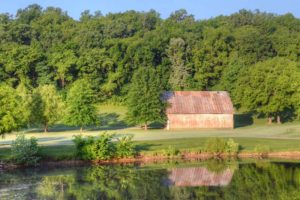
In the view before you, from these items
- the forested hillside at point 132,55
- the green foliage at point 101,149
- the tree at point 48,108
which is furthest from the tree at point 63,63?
the green foliage at point 101,149

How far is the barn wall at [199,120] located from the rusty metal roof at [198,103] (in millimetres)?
641

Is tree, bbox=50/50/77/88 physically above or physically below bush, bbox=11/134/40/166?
above

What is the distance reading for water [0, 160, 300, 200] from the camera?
3959 cm

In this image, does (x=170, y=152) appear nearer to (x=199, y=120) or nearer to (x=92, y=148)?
(x=92, y=148)

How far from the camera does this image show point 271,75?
9494 cm

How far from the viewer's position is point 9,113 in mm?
59531

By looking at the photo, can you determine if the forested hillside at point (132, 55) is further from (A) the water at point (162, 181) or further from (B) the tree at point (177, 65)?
(A) the water at point (162, 181)

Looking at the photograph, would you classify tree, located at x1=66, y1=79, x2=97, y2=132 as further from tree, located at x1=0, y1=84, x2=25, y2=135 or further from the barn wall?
tree, located at x1=0, y1=84, x2=25, y2=135

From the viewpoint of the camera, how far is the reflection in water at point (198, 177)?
44.6 m

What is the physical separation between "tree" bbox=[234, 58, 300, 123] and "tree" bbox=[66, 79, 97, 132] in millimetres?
25805

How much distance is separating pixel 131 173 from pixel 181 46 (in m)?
79.7

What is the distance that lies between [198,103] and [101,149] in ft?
128

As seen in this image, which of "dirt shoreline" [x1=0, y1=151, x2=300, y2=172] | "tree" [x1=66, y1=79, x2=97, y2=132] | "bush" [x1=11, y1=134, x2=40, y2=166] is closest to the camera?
"bush" [x1=11, y1=134, x2=40, y2=166]

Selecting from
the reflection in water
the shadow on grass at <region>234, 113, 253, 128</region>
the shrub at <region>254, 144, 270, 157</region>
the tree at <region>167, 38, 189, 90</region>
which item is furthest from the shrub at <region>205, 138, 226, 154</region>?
the tree at <region>167, 38, 189, 90</region>
